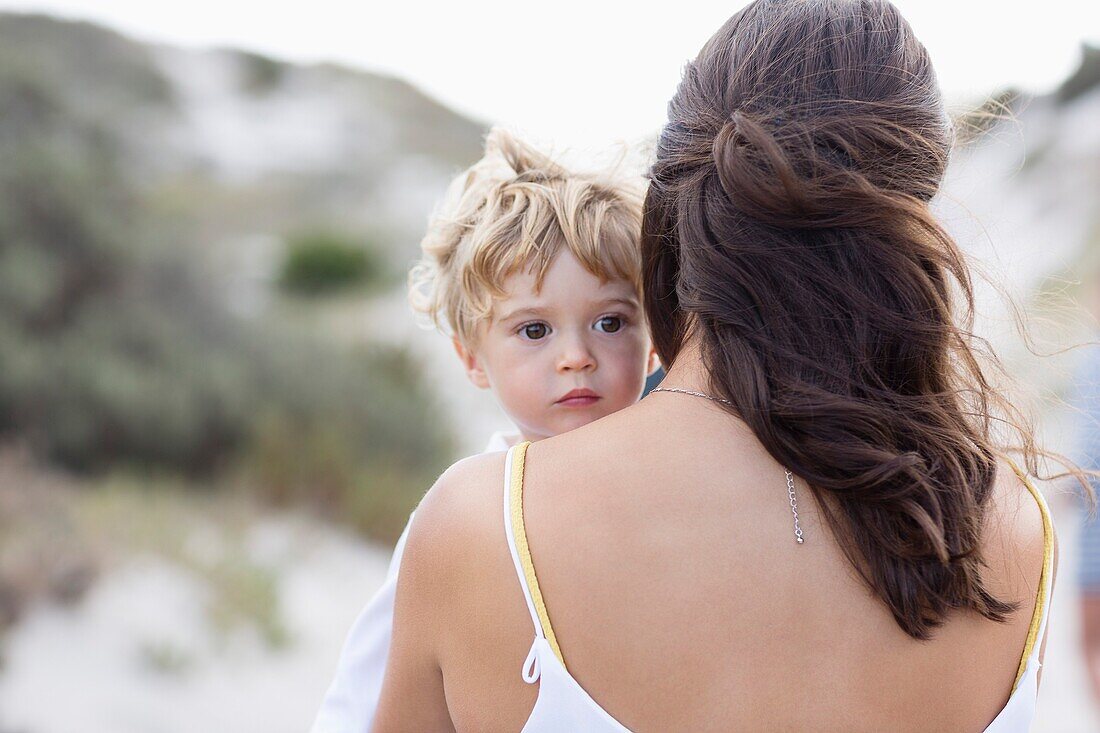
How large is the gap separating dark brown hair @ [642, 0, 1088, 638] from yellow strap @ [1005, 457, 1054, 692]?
113 mm

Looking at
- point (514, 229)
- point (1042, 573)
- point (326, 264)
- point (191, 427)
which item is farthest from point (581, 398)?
point (326, 264)

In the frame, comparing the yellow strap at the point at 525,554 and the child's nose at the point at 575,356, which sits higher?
the yellow strap at the point at 525,554

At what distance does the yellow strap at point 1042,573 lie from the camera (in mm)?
1452

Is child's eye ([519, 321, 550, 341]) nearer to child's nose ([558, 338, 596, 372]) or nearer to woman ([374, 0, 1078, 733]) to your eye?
child's nose ([558, 338, 596, 372])

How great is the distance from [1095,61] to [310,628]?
19.1 metres

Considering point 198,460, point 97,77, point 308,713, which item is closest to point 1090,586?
point 308,713

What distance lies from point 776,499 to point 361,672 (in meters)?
0.92

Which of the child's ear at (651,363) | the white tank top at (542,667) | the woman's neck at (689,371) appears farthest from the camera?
the child's ear at (651,363)

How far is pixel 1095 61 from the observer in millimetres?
19359

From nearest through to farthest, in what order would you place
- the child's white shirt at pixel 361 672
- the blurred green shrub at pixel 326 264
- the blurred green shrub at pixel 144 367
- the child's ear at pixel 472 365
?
the child's white shirt at pixel 361 672
the child's ear at pixel 472 365
the blurred green shrub at pixel 144 367
the blurred green shrub at pixel 326 264

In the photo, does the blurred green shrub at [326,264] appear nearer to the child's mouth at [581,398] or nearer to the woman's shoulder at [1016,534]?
the child's mouth at [581,398]

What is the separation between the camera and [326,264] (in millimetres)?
15133

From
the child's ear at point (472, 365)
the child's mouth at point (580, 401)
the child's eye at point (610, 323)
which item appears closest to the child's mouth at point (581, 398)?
the child's mouth at point (580, 401)

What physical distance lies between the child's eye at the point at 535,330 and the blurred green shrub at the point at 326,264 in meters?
12.4
